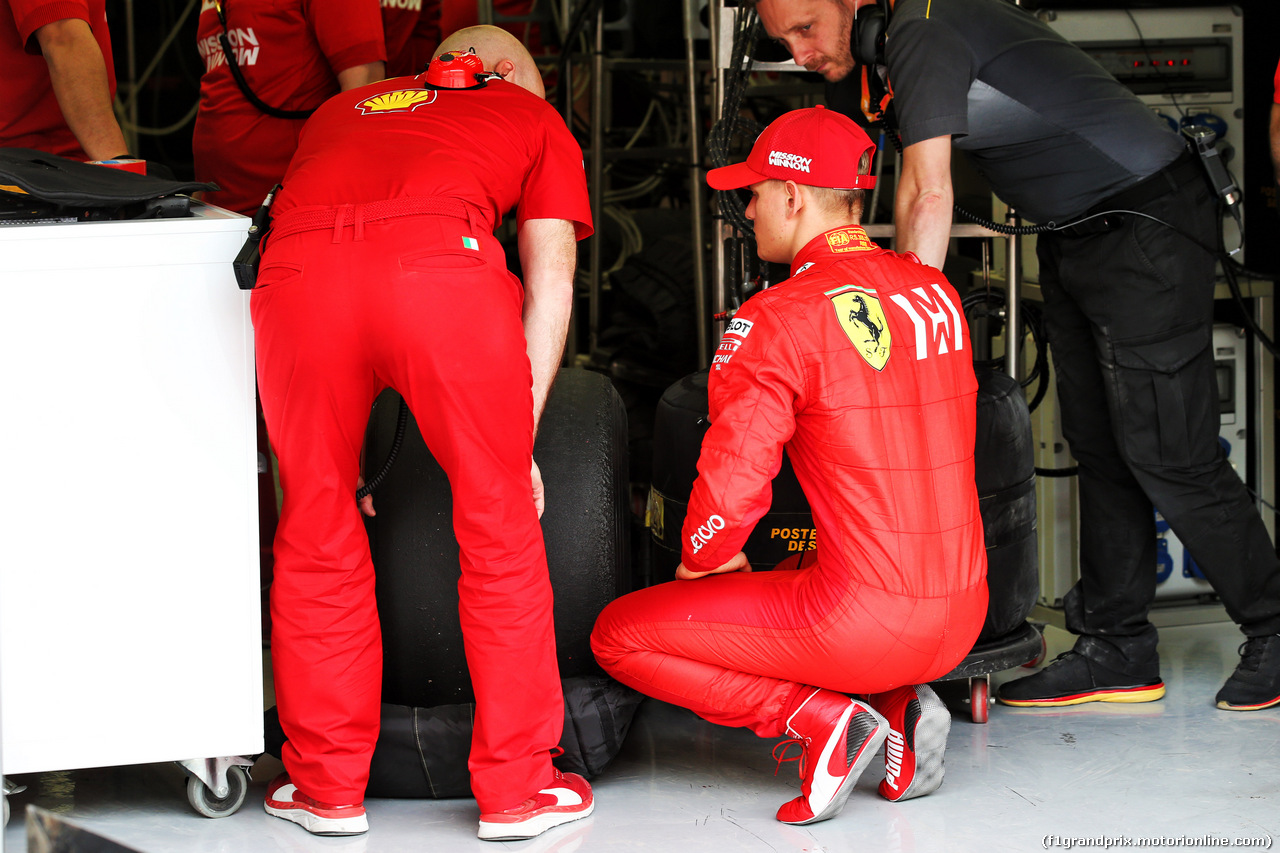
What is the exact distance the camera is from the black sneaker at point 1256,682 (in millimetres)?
2709

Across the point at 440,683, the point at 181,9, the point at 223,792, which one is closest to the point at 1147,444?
the point at 440,683

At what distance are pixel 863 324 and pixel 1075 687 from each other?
116 cm

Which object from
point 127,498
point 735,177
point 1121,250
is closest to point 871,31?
point 735,177

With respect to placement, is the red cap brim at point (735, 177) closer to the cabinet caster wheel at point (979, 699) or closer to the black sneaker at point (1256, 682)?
the cabinet caster wheel at point (979, 699)

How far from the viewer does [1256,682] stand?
271 cm

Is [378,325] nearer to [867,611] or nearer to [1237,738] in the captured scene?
[867,611]

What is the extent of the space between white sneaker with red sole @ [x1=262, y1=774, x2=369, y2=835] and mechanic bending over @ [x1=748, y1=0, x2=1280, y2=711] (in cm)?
143

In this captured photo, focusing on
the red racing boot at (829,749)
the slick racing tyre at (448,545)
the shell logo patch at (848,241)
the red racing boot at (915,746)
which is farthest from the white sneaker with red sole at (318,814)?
the shell logo patch at (848,241)

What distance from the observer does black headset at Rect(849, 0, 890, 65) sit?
8.62ft

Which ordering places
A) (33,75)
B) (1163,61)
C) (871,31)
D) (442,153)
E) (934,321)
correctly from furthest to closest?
(1163,61)
(33,75)
(871,31)
(934,321)
(442,153)

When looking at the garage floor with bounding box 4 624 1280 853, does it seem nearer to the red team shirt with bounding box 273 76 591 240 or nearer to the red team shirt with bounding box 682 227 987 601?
the red team shirt with bounding box 682 227 987 601

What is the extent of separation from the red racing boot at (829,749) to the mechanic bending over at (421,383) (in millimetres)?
372

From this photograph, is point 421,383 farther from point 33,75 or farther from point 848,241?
point 33,75

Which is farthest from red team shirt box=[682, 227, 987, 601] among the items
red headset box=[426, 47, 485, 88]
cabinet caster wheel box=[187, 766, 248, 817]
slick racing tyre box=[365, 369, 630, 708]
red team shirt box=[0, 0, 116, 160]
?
red team shirt box=[0, 0, 116, 160]
